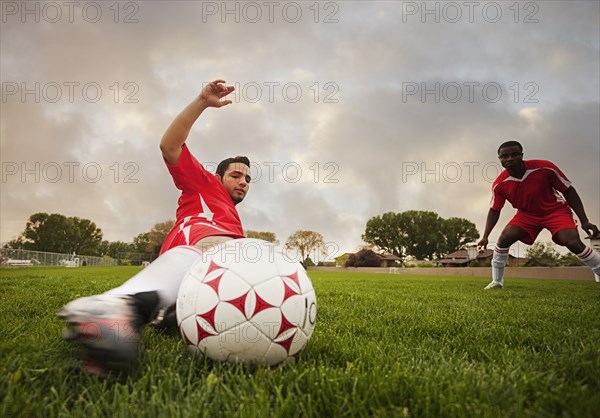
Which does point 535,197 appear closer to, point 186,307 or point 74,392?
point 186,307

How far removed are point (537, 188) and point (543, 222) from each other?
798 millimetres

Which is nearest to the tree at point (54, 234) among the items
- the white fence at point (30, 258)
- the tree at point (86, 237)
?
the tree at point (86, 237)

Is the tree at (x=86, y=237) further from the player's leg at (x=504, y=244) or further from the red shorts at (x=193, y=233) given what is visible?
the red shorts at (x=193, y=233)

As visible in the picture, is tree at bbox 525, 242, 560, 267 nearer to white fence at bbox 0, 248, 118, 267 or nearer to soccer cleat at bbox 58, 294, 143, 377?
soccer cleat at bbox 58, 294, 143, 377

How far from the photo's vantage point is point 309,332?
7.73 ft

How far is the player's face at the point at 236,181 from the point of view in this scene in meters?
3.80

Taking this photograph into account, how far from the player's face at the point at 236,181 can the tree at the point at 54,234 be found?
92300 mm

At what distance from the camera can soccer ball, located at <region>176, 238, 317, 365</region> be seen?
2.11 m

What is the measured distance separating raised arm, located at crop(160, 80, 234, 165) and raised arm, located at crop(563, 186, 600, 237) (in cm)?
785

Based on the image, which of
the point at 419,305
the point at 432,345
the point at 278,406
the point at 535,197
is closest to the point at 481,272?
the point at 535,197

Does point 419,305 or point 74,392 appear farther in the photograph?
point 419,305

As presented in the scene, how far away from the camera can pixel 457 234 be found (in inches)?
3204

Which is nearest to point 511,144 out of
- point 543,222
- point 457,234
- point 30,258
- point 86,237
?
point 543,222

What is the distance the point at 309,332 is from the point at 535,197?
7.73 m
